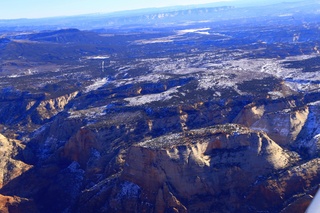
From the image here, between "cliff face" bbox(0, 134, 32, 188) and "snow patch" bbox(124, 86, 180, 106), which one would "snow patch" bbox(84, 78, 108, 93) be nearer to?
"snow patch" bbox(124, 86, 180, 106)

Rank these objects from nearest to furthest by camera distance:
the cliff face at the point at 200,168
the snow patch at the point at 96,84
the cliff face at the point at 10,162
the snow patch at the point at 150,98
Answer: the cliff face at the point at 200,168, the cliff face at the point at 10,162, the snow patch at the point at 150,98, the snow patch at the point at 96,84

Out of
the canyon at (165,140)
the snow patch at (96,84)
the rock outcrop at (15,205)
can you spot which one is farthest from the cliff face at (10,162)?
the snow patch at (96,84)

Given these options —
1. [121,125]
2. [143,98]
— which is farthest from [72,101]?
[121,125]

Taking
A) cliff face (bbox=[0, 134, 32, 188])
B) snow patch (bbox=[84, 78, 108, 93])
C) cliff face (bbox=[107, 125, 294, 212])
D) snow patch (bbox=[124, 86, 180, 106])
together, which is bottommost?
snow patch (bbox=[84, 78, 108, 93])

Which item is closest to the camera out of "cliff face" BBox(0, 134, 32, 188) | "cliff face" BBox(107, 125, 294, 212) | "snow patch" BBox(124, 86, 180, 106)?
"cliff face" BBox(107, 125, 294, 212)

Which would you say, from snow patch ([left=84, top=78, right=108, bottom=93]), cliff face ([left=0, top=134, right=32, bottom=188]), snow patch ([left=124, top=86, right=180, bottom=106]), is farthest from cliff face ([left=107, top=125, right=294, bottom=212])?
snow patch ([left=84, top=78, right=108, bottom=93])

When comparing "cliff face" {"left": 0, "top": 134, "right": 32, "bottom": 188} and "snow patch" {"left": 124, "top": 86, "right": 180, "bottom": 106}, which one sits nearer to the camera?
"cliff face" {"left": 0, "top": 134, "right": 32, "bottom": 188}

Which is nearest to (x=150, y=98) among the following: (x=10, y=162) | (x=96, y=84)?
(x=96, y=84)

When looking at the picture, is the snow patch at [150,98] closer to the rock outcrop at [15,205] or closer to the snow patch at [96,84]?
the snow patch at [96,84]

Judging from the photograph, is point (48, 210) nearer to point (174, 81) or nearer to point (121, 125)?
point (121, 125)
